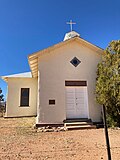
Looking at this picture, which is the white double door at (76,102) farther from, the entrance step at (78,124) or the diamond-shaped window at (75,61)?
the diamond-shaped window at (75,61)

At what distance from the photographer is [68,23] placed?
19.0 m

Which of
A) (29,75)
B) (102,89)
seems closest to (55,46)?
(102,89)

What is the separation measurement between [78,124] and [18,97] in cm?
849

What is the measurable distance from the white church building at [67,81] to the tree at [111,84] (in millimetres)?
1092

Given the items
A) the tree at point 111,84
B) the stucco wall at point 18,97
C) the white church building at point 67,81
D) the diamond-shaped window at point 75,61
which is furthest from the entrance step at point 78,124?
the stucco wall at point 18,97

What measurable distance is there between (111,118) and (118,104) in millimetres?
1135

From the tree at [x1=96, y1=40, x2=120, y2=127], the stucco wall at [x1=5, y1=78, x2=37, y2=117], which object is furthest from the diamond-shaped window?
the stucco wall at [x1=5, y1=78, x2=37, y2=117]

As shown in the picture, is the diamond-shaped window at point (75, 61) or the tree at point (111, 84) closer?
the tree at point (111, 84)

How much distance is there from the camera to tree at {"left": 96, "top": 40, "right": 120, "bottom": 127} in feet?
35.0

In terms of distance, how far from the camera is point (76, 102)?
40.8ft

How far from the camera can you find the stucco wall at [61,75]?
11820mm

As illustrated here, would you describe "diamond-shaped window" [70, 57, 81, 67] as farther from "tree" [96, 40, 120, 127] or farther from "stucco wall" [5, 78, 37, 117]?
"stucco wall" [5, 78, 37, 117]

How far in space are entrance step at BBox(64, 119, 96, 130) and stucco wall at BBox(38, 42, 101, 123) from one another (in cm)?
54

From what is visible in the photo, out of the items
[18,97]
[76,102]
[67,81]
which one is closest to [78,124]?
[76,102]
